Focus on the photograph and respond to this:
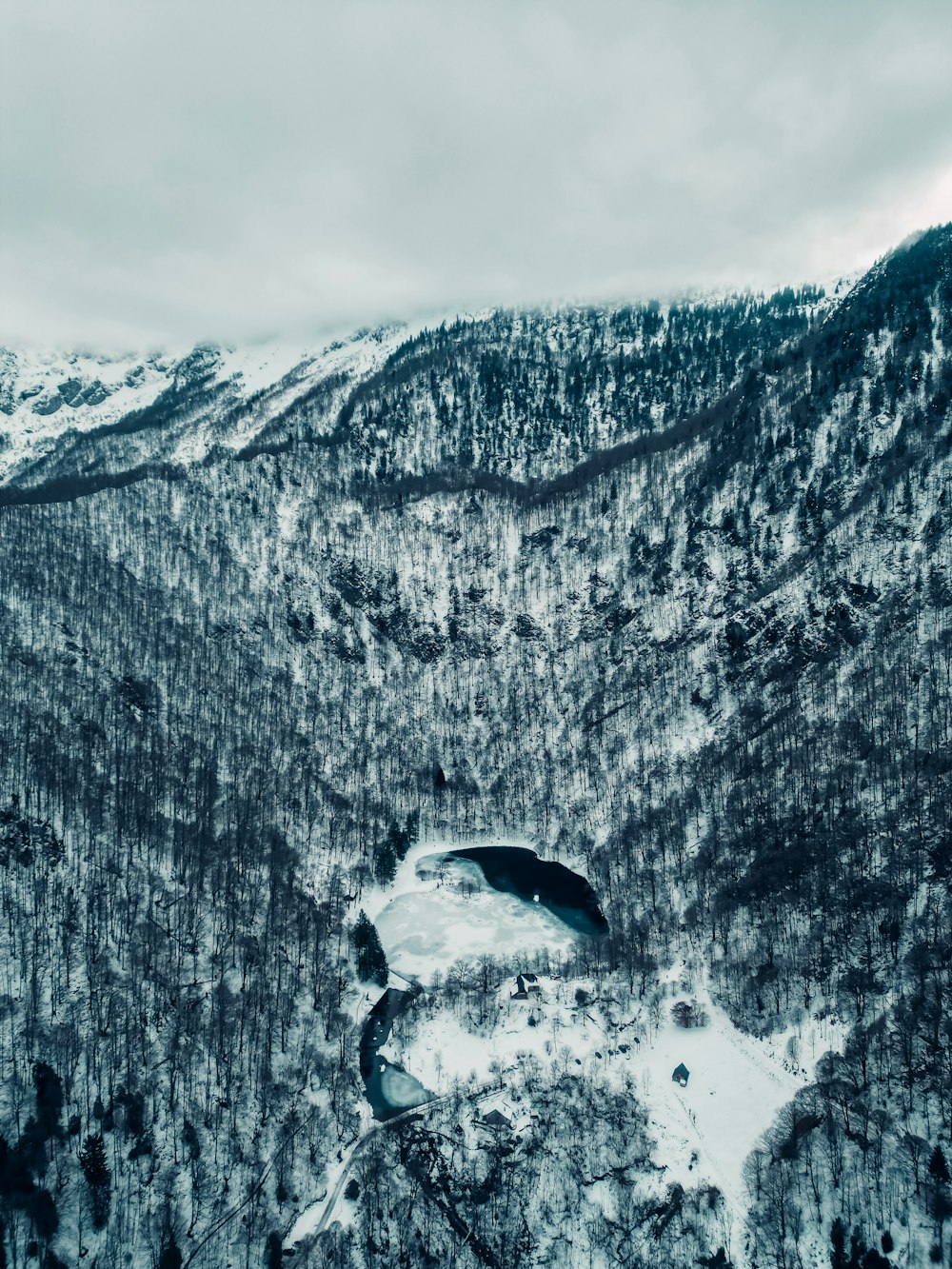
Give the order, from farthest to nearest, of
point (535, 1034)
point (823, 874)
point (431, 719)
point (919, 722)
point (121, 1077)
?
point (431, 719), point (919, 722), point (823, 874), point (535, 1034), point (121, 1077)

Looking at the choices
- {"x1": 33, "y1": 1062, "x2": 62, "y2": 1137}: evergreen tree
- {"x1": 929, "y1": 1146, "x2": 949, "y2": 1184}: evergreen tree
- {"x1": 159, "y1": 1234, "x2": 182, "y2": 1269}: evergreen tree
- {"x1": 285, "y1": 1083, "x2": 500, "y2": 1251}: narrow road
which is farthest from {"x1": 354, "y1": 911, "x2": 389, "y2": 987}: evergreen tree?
{"x1": 929, "y1": 1146, "x2": 949, "y2": 1184}: evergreen tree

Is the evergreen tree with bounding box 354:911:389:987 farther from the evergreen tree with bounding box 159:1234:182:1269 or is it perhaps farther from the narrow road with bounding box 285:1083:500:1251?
the evergreen tree with bounding box 159:1234:182:1269

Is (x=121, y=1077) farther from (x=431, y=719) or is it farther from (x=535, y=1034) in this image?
(x=431, y=719)

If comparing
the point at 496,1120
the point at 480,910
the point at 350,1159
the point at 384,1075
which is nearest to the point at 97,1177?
the point at 350,1159

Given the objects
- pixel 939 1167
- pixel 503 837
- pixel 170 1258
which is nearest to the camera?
pixel 170 1258

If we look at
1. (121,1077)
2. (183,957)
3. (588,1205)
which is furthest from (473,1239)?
(183,957)

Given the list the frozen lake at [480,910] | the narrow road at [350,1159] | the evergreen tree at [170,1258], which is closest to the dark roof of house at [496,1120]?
the narrow road at [350,1159]

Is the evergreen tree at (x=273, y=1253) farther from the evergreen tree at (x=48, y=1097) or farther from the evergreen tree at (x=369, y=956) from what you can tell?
the evergreen tree at (x=369, y=956)

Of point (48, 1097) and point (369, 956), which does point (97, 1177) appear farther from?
point (369, 956)
